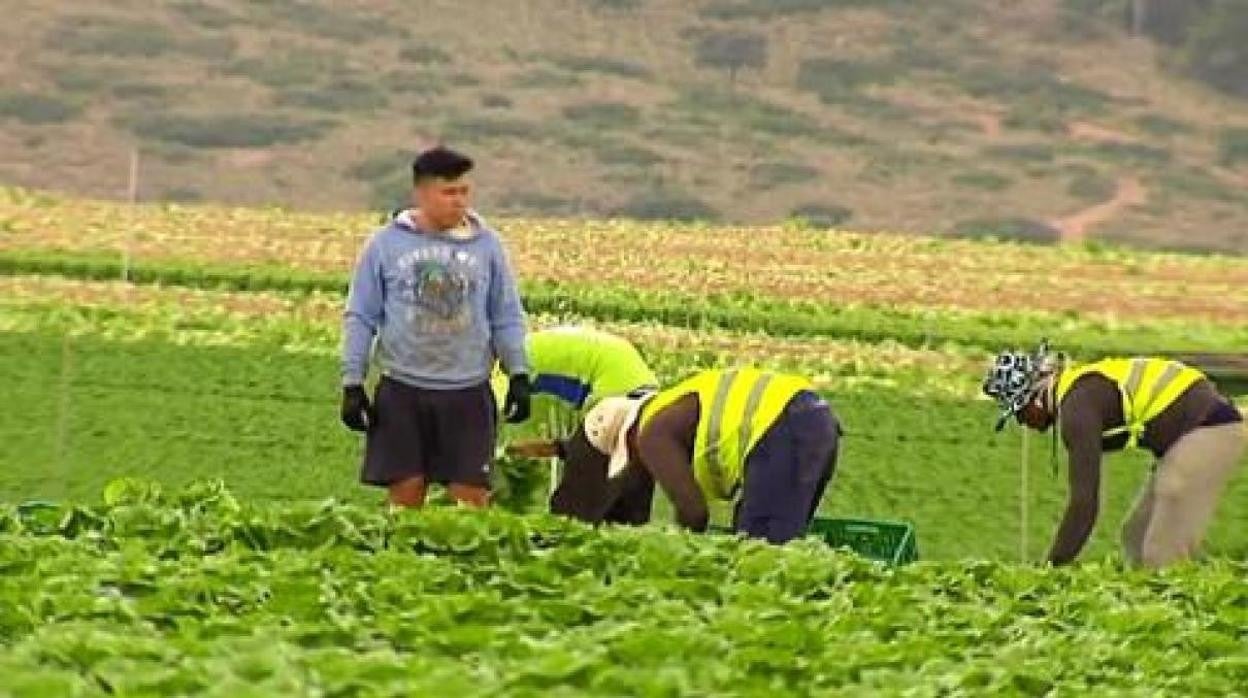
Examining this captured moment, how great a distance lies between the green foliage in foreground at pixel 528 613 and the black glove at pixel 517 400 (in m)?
2.35

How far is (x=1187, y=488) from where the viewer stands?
35.6ft

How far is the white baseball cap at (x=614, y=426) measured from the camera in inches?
408

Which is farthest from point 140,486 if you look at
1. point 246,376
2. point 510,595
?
point 246,376

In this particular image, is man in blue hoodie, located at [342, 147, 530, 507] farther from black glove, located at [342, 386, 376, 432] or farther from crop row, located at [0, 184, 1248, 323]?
crop row, located at [0, 184, 1248, 323]

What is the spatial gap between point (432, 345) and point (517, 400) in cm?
34

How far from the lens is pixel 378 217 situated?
4228 cm

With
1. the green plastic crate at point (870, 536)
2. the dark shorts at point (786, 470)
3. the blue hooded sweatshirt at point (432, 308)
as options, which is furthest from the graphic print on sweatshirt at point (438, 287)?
the green plastic crate at point (870, 536)

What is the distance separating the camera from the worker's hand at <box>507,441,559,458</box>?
11242 mm

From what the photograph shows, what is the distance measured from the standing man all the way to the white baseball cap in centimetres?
126

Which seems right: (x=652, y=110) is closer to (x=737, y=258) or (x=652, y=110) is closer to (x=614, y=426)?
(x=737, y=258)

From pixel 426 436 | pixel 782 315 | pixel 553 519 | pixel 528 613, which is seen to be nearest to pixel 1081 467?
pixel 426 436

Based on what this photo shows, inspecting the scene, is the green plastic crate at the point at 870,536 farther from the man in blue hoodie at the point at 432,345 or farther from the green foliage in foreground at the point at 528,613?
the green foliage in foreground at the point at 528,613

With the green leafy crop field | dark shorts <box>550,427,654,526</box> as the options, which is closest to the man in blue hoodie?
dark shorts <box>550,427,654,526</box>

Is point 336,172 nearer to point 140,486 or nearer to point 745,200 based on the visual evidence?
point 745,200
